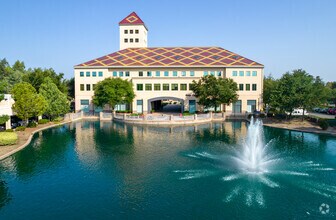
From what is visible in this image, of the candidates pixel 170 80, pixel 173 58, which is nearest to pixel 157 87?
pixel 170 80

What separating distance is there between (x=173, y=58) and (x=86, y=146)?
39.0 metres

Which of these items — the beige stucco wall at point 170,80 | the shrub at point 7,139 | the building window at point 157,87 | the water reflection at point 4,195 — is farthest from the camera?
the building window at point 157,87

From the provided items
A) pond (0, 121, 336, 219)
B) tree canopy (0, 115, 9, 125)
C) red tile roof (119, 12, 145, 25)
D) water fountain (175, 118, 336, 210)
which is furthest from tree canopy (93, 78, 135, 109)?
water fountain (175, 118, 336, 210)

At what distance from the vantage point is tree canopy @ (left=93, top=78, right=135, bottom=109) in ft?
174

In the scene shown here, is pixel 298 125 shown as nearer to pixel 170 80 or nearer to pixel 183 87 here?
pixel 183 87

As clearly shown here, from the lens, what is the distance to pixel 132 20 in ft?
247

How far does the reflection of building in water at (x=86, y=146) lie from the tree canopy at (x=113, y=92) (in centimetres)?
1259

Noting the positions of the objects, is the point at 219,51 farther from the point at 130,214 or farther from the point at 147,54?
the point at 130,214

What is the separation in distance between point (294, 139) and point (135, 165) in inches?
898

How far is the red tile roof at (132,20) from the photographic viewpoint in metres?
74.4

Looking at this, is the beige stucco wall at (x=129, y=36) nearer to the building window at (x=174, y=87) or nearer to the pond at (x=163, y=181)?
the building window at (x=174, y=87)

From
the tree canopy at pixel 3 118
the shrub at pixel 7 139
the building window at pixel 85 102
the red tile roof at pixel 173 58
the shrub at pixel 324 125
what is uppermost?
the red tile roof at pixel 173 58

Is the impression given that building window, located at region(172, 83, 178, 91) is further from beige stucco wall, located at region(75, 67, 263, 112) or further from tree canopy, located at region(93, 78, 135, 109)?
tree canopy, located at region(93, 78, 135, 109)

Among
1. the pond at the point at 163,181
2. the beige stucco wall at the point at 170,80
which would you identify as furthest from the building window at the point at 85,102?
the pond at the point at 163,181
